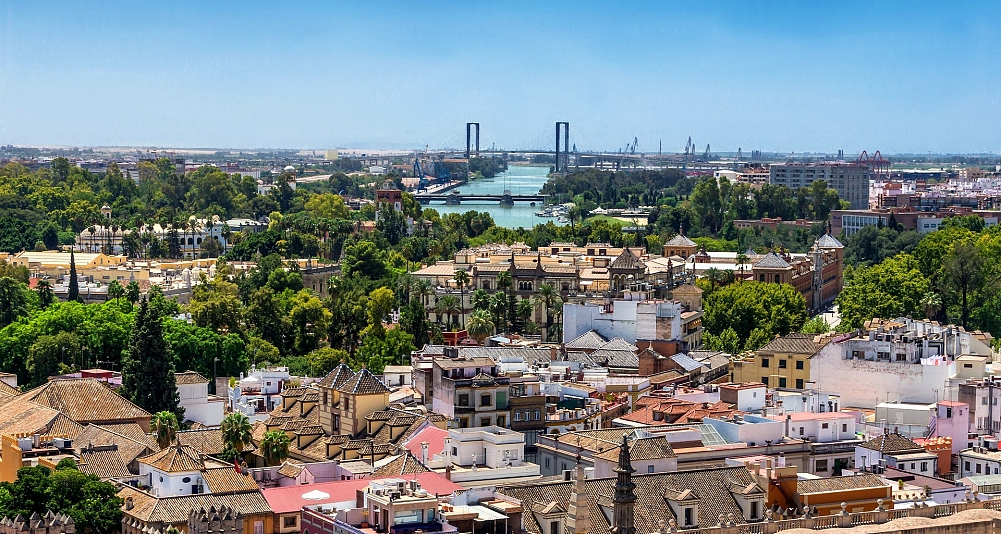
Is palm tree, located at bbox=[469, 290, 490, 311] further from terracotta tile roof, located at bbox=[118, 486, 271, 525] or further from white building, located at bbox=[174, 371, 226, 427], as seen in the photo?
terracotta tile roof, located at bbox=[118, 486, 271, 525]

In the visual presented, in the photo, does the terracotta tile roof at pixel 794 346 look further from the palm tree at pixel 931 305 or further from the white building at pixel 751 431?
the palm tree at pixel 931 305

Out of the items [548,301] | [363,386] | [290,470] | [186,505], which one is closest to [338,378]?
[363,386]

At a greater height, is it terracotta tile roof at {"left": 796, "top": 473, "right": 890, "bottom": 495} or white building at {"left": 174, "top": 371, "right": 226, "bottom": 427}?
terracotta tile roof at {"left": 796, "top": 473, "right": 890, "bottom": 495}

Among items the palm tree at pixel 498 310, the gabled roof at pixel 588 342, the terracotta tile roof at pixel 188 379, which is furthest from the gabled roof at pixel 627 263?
the terracotta tile roof at pixel 188 379

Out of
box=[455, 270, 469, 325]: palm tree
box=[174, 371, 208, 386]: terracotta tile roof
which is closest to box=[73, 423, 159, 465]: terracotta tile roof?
box=[174, 371, 208, 386]: terracotta tile roof

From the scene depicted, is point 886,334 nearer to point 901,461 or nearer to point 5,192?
point 901,461

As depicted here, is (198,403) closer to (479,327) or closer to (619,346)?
(619,346)

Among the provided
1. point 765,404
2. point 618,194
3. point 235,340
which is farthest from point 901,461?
point 618,194

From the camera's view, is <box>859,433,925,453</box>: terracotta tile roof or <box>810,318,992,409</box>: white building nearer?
<box>859,433,925,453</box>: terracotta tile roof
